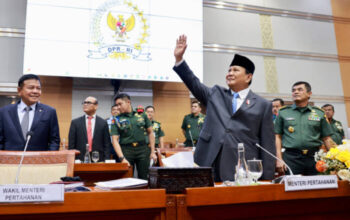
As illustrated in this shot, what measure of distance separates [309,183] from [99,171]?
1924mm

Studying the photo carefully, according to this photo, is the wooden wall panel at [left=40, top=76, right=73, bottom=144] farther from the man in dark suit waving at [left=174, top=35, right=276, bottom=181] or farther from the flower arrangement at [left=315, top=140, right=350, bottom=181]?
the flower arrangement at [left=315, top=140, right=350, bottom=181]

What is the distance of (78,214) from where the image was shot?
832 mm

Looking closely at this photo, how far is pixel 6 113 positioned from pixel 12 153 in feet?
3.43

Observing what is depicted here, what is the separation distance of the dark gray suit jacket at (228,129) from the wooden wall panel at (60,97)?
4.12 m

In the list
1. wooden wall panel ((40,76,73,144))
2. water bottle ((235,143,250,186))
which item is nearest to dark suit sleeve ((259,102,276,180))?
water bottle ((235,143,250,186))

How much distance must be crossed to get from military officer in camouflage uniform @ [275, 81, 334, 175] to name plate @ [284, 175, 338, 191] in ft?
5.81

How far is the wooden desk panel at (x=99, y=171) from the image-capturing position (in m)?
2.55

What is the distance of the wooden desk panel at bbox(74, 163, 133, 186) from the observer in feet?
8.36

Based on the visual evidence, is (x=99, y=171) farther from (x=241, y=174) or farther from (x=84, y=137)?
(x=241, y=174)

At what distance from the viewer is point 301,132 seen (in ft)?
9.82

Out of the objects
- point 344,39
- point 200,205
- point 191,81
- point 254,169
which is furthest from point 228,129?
point 344,39

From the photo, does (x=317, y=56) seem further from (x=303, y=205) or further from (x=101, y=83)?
(x=303, y=205)

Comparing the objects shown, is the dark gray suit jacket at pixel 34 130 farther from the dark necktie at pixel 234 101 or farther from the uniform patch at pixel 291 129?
the uniform patch at pixel 291 129

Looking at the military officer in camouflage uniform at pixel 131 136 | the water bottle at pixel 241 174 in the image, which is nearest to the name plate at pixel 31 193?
the water bottle at pixel 241 174
